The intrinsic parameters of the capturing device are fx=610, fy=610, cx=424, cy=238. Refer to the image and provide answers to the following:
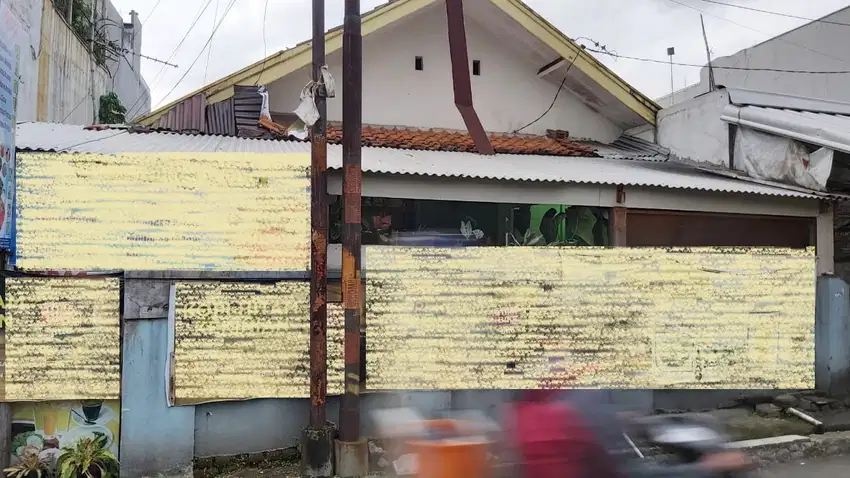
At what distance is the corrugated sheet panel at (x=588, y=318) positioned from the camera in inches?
237

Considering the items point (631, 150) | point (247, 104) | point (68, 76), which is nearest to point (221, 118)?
point (247, 104)

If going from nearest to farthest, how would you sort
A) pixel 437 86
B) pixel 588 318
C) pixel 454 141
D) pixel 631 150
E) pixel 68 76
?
pixel 588 318 < pixel 454 141 < pixel 437 86 < pixel 631 150 < pixel 68 76

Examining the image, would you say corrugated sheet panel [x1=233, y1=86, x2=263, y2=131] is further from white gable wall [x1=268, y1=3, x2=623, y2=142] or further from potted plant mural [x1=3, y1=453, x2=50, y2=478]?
potted plant mural [x1=3, y1=453, x2=50, y2=478]

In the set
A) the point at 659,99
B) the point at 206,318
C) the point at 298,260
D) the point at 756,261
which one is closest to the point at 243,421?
the point at 206,318

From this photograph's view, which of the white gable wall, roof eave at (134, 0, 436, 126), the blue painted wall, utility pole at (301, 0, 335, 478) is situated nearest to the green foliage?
roof eave at (134, 0, 436, 126)

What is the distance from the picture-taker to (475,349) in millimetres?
6102

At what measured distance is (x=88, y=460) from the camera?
5.27 m

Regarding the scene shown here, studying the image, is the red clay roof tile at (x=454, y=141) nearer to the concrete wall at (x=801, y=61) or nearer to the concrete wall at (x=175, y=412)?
the concrete wall at (x=175, y=412)

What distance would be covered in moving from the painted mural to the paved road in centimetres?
571

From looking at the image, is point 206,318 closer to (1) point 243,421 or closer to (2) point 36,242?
(1) point 243,421

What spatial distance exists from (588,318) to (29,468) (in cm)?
531

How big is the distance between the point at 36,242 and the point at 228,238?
1679mm

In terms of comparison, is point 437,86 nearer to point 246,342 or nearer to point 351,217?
point 351,217

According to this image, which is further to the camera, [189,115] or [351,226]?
[189,115]
